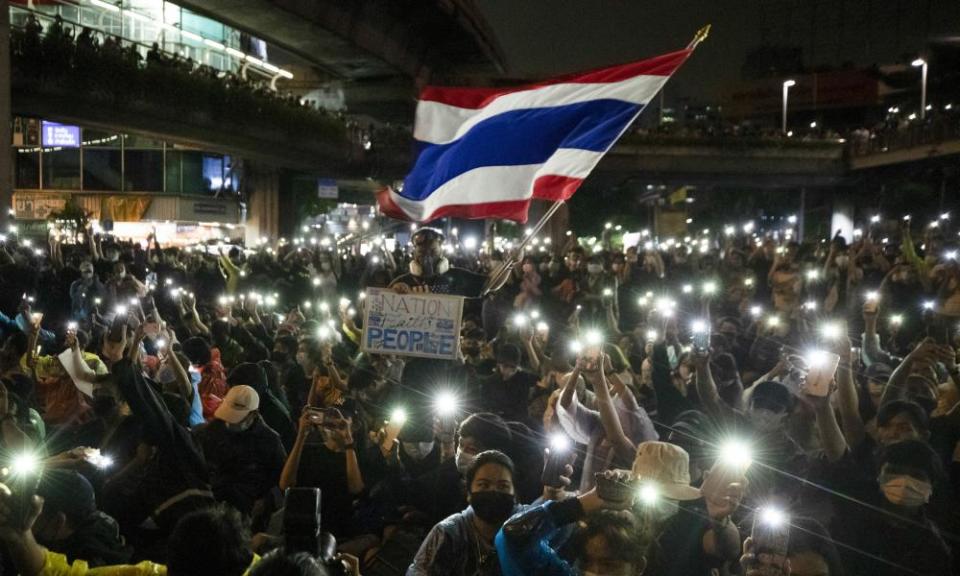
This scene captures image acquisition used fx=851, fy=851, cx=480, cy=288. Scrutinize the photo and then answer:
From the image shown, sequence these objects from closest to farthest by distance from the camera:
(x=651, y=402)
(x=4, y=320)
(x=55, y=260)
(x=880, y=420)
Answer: (x=880, y=420)
(x=651, y=402)
(x=4, y=320)
(x=55, y=260)

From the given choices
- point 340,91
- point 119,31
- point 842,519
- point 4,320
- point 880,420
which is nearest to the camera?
point 842,519

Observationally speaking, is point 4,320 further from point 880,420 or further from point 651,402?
point 880,420

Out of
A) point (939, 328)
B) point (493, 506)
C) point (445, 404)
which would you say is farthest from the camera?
point (939, 328)

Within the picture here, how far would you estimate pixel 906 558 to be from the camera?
3936 mm

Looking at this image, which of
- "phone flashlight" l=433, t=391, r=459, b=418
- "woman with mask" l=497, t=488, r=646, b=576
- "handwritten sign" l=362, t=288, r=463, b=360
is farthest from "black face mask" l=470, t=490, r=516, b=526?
"handwritten sign" l=362, t=288, r=463, b=360

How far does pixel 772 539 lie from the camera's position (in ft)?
10.9

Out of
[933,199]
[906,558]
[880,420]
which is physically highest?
[933,199]

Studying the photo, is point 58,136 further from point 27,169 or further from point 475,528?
point 475,528

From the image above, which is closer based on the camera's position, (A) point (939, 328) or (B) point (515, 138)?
(B) point (515, 138)

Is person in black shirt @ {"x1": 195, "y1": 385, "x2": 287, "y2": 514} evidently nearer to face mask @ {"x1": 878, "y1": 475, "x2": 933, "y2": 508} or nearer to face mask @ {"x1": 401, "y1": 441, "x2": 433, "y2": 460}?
face mask @ {"x1": 401, "y1": 441, "x2": 433, "y2": 460}

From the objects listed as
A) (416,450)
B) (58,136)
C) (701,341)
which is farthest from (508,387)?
(58,136)

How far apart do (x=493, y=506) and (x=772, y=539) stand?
1.15 m

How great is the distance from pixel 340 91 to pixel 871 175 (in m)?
24.6

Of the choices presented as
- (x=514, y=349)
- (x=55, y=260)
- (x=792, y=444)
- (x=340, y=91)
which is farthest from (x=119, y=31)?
(x=792, y=444)
